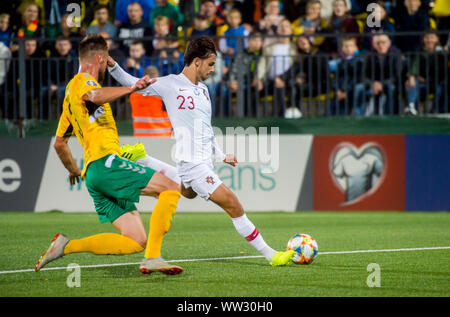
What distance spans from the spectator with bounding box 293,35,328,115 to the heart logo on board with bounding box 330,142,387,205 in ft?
3.83

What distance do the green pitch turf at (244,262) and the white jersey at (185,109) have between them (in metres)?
1.13

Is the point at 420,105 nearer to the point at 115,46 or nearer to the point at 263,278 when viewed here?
the point at 115,46

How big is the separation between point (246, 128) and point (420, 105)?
10.2 ft

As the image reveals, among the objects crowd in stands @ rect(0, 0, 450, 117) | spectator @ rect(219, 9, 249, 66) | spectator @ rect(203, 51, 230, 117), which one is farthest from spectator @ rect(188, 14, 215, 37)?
spectator @ rect(203, 51, 230, 117)

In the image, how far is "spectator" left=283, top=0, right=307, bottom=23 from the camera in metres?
16.4

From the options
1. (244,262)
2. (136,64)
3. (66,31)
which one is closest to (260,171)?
(136,64)

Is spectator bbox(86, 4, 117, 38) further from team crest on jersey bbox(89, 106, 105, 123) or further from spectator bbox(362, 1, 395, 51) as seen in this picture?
team crest on jersey bbox(89, 106, 105, 123)

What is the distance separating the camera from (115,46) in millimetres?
15750

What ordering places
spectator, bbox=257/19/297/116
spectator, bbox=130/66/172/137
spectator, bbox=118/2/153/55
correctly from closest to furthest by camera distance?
spectator, bbox=130/66/172/137
spectator, bbox=257/19/297/116
spectator, bbox=118/2/153/55

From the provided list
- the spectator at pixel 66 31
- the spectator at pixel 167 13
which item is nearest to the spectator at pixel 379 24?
the spectator at pixel 167 13

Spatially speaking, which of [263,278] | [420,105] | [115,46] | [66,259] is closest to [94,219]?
A: [115,46]

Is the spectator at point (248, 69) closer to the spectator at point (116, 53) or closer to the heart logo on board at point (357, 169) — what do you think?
the heart logo on board at point (357, 169)

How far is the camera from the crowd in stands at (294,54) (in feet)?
48.9

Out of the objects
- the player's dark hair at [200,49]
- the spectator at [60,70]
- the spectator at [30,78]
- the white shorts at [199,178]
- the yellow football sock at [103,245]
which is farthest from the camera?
the spectator at [30,78]
